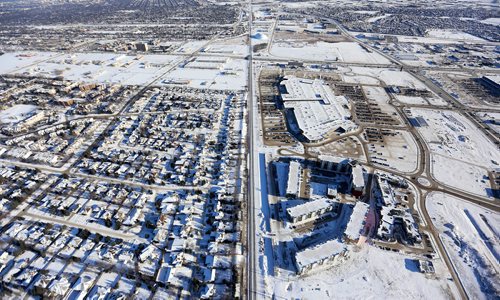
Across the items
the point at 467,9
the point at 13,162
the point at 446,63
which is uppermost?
the point at 467,9

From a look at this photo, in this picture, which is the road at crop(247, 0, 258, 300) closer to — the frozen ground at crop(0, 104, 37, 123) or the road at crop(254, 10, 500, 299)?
the road at crop(254, 10, 500, 299)

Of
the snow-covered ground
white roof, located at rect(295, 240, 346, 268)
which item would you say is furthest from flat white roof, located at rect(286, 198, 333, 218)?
the snow-covered ground

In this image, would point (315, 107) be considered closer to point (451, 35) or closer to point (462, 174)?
point (462, 174)

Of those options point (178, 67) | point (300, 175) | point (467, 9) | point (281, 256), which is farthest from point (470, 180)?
point (467, 9)

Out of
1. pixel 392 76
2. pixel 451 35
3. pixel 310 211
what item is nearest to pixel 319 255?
pixel 310 211

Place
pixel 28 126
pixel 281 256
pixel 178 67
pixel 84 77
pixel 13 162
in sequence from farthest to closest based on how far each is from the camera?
pixel 178 67, pixel 84 77, pixel 28 126, pixel 13 162, pixel 281 256

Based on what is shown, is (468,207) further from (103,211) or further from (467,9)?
(467,9)

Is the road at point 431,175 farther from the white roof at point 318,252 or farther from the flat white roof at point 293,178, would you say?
the white roof at point 318,252
